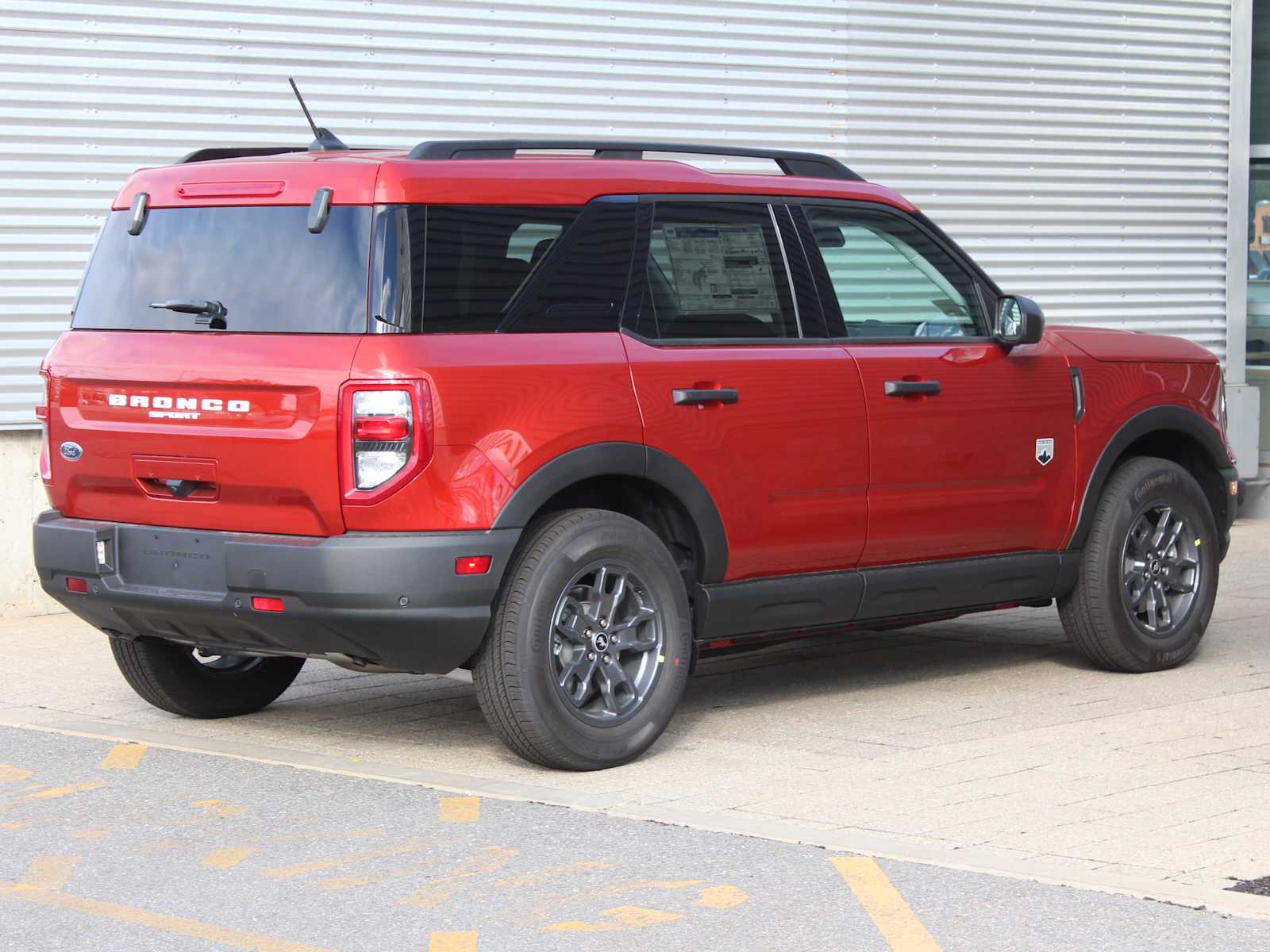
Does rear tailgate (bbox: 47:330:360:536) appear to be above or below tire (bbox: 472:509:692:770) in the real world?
above

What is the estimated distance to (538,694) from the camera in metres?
6.30

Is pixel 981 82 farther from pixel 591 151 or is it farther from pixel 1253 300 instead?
pixel 591 151

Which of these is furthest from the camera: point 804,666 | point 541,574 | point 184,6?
point 184,6

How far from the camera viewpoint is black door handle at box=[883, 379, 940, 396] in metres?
7.27

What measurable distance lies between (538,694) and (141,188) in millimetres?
2152

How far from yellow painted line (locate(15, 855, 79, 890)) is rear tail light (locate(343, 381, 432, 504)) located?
1297 millimetres

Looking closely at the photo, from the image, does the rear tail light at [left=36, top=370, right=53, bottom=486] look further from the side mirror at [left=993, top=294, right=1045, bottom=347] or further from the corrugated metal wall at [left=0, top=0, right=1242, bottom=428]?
the corrugated metal wall at [left=0, top=0, right=1242, bottom=428]

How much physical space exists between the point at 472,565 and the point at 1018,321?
2.53 m

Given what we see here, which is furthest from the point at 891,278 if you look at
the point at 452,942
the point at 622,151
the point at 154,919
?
the point at 154,919

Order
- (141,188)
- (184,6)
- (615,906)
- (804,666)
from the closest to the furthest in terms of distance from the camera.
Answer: (615,906) < (141,188) < (804,666) < (184,6)

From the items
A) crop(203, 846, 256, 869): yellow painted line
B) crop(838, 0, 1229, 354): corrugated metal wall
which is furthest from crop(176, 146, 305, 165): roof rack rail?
crop(838, 0, 1229, 354): corrugated metal wall

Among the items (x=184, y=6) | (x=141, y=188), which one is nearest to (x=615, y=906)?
(x=141, y=188)

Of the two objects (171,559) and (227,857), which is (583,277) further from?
(227,857)

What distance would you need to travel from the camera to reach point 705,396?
671 centimetres
